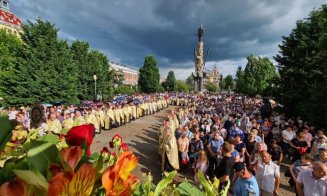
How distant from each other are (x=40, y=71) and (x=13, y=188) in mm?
23460

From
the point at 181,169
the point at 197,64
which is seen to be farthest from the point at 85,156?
the point at 197,64

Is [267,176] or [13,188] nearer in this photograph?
[13,188]

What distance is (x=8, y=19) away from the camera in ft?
216

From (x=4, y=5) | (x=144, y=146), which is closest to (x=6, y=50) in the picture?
(x=144, y=146)

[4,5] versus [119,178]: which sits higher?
[4,5]

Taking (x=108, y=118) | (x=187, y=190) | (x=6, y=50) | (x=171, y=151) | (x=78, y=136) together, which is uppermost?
(x=6, y=50)

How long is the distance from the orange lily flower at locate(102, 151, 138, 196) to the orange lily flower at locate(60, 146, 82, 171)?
0.10 m

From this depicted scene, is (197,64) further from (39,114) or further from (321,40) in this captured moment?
(39,114)

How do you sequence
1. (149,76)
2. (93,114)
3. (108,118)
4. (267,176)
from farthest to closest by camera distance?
(149,76)
(108,118)
(93,114)
(267,176)

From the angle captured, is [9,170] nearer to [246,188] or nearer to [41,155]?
[41,155]

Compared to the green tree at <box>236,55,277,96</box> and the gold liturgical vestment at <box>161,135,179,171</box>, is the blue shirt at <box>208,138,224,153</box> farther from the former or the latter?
the green tree at <box>236,55,277,96</box>

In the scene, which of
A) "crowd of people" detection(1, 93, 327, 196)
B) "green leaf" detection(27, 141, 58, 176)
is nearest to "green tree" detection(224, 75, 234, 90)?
"crowd of people" detection(1, 93, 327, 196)

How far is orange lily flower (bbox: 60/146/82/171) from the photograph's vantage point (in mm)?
728

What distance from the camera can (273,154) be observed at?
7840mm
